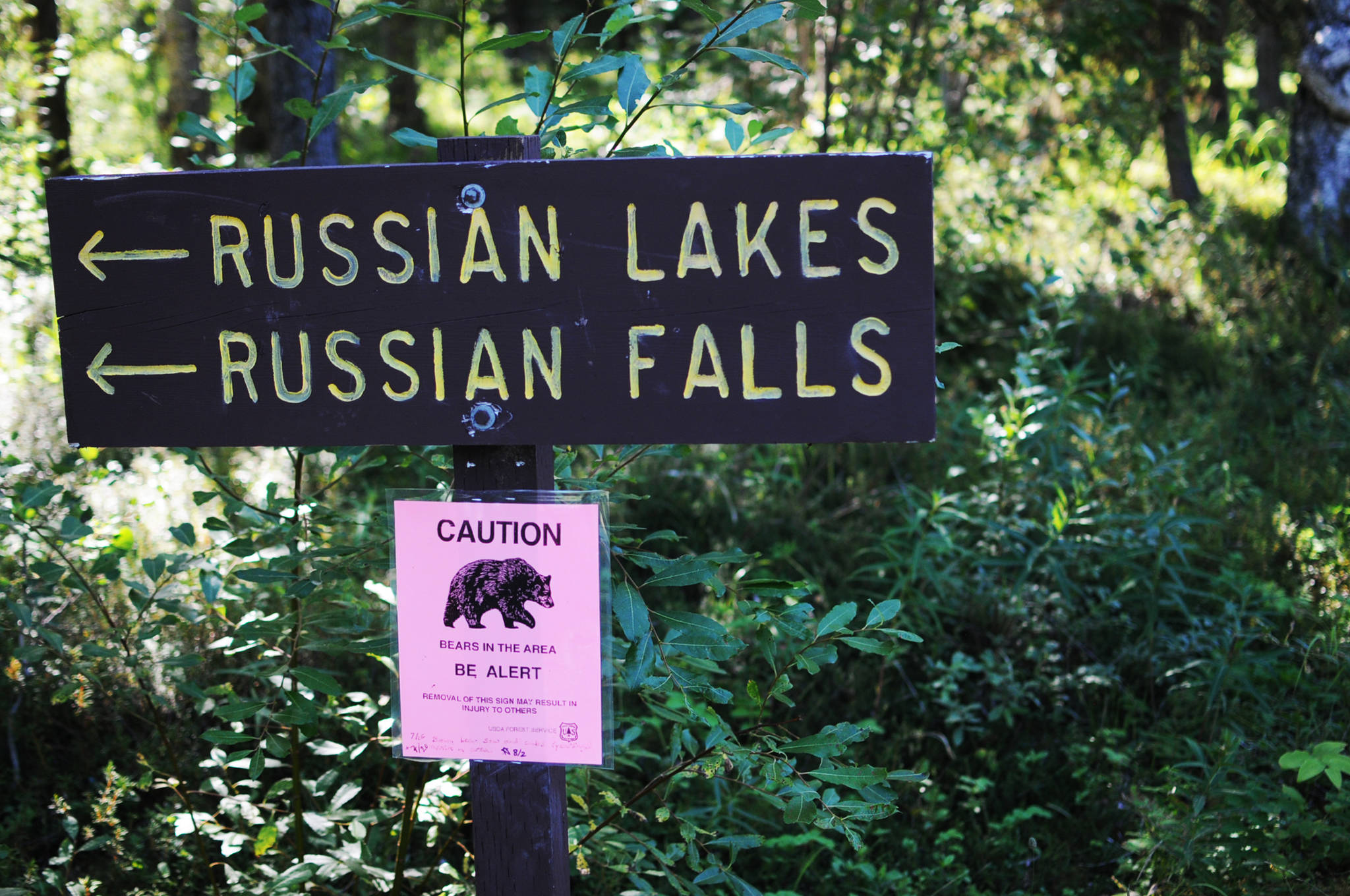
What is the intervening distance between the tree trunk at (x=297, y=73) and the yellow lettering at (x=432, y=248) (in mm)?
2138

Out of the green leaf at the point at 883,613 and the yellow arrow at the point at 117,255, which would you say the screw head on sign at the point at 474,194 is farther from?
the green leaf at the point at 883,613

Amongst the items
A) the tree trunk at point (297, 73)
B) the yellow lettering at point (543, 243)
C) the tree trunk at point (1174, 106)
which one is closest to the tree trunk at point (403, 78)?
the tree trunk at point (297, 73)

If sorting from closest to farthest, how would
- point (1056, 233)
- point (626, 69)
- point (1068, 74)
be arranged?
1. point (626, 69)
2. point (1068, 74)
3. point (1056, 233)

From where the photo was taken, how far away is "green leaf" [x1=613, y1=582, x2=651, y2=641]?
1456 millimetres

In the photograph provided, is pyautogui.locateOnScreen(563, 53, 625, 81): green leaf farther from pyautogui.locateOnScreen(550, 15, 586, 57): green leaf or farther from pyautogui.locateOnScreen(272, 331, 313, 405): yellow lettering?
pyautogui.locateOnScreen(272, 331, 313, 405): yellow lettering

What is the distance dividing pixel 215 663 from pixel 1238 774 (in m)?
2.75

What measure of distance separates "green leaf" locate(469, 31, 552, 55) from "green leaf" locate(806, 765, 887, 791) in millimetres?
1188

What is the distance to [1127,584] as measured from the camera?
292 centimetres

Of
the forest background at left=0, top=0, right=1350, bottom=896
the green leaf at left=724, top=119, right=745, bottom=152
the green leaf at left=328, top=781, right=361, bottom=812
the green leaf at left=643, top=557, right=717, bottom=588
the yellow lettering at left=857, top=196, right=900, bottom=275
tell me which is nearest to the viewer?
the yellow lettering at left=857, top=196, right=900, bottom=275

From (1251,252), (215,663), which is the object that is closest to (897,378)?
(215,663)

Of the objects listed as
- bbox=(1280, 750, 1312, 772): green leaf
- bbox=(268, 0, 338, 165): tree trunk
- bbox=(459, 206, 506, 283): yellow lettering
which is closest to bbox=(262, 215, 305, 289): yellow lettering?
bbox=(459, 206, 506, 283): yellow lettering

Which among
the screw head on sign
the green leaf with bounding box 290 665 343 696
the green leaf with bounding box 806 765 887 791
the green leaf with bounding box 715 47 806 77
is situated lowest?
the green leaf with bounding box 806 765 887 791

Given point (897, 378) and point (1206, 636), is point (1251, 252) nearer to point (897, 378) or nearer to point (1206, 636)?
point (1206, 636)

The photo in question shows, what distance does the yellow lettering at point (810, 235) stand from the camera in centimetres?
131
